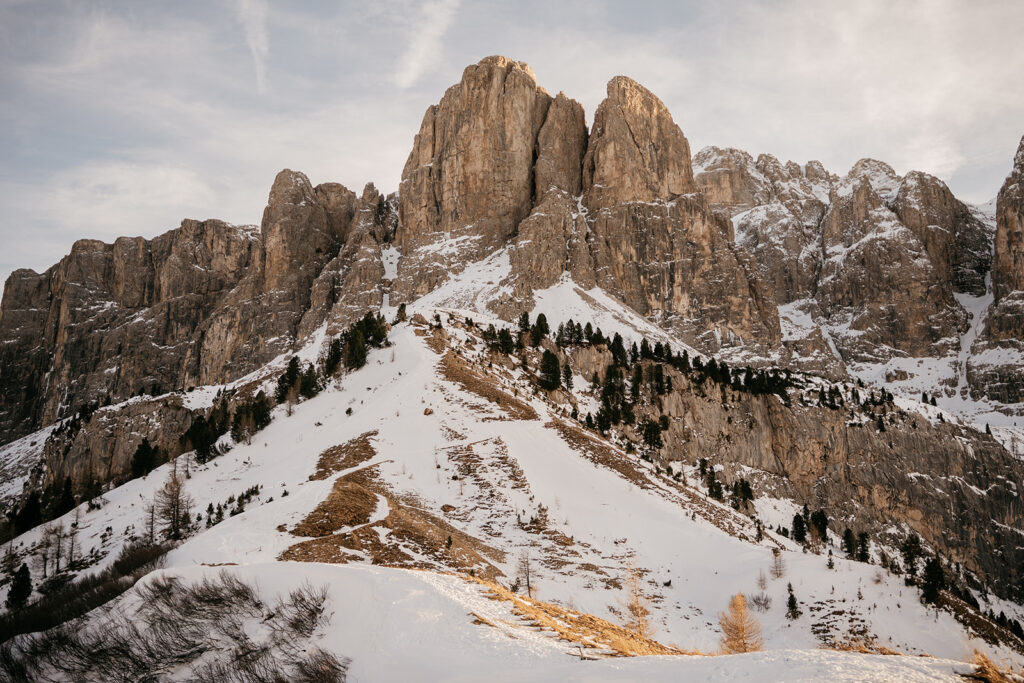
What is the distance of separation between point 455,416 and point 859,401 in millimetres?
92214

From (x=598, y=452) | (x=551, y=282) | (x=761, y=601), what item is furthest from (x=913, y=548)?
(x=551, y=282)

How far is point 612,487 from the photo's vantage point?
56.1m

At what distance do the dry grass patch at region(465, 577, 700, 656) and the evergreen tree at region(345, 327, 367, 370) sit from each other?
57827 millimetres

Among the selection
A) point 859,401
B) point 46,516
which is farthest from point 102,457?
point 859,401

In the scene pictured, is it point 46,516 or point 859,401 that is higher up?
point 859,401

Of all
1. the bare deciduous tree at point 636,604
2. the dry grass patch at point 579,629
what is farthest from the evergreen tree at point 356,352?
the dry grass patch at point 579,629

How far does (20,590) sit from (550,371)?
61.9m

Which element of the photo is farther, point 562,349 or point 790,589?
point 562,349

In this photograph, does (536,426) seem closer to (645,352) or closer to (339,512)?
(339,512)

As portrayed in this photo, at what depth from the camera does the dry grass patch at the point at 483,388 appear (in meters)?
64.7

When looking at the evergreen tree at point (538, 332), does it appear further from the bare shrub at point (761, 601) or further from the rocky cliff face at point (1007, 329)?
the rocky cliff face at point (1007, 329)

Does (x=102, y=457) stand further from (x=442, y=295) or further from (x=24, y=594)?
(x=442, y=295)

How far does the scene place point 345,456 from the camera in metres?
51.8

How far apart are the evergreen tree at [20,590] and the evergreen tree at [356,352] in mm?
40333
